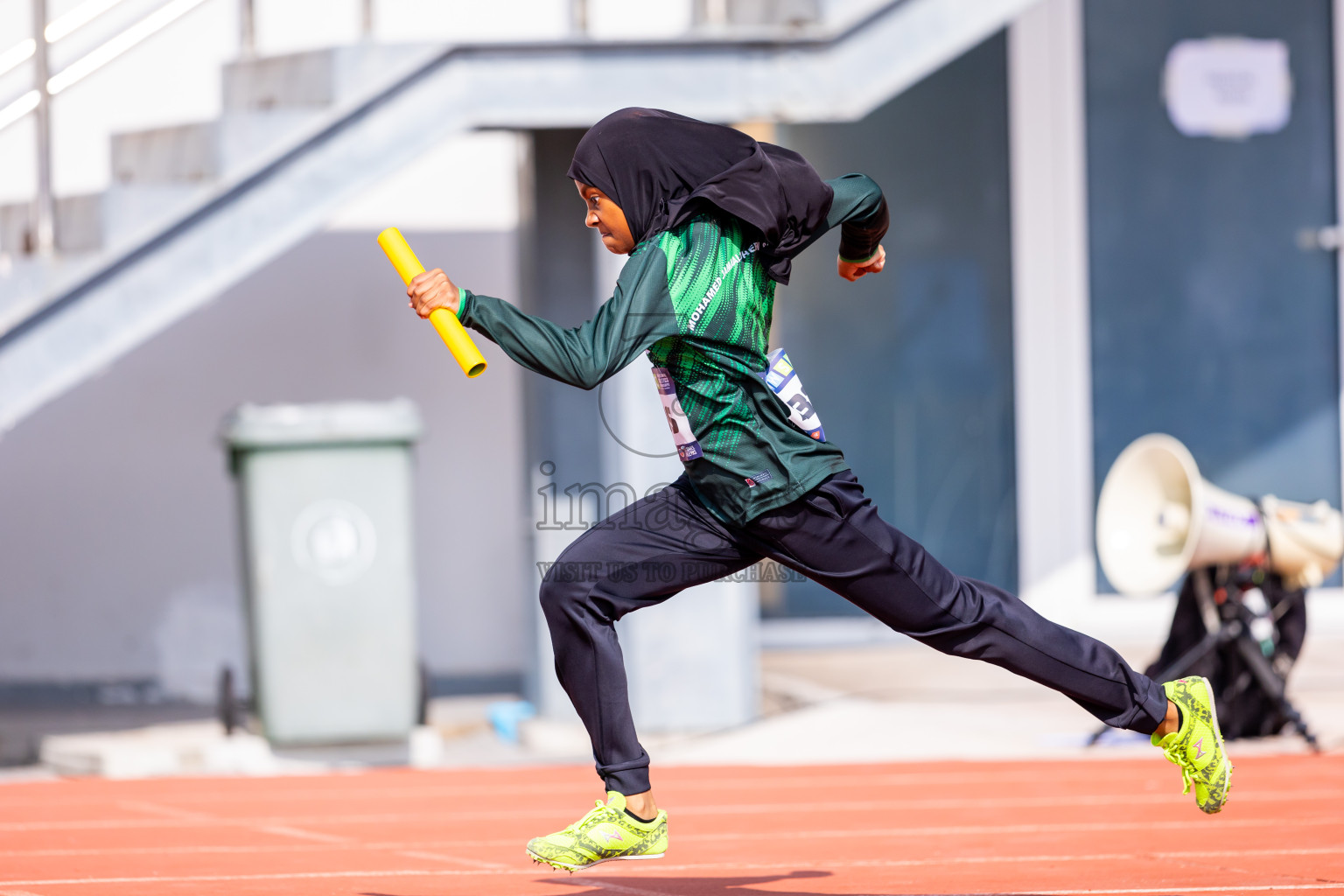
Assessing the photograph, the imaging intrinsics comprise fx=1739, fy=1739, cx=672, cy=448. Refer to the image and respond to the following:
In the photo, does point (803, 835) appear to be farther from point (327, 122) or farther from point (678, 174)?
point (327, 122)

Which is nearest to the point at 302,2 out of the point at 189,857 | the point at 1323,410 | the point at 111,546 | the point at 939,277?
the point at 111,546

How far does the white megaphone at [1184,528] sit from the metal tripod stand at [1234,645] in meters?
0.10

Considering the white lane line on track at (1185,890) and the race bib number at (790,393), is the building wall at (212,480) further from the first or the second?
the race bib number at (790,393)

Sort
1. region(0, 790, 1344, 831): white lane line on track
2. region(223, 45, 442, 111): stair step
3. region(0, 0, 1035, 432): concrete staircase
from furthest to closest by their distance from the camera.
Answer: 1. region(223, 45, 442, 111): stair step
2. region(0, 0, 1035, 432): concrete staircase
3. region(0, 790, 1344, 831): white lane line on track

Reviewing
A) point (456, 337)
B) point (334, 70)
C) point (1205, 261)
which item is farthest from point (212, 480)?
point (456, 337)

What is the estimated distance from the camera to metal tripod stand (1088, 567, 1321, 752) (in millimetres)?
6613

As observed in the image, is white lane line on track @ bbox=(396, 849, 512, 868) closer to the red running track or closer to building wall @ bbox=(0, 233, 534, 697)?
the red running track

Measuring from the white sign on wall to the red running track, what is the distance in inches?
168

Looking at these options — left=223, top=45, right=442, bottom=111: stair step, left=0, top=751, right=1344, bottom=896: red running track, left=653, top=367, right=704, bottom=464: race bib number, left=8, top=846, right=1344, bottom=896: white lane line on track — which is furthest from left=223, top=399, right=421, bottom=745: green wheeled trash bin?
left=653, top=367, right=704, bottom=464: race bib number

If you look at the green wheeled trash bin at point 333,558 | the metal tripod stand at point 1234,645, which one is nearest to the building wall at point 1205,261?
the metal tripod stand at point 1234,645

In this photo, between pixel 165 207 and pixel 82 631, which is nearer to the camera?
pixel 165 207

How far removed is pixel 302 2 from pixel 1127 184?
4544 mm

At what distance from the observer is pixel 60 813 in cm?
602

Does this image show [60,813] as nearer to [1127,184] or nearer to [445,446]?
[445,446]
